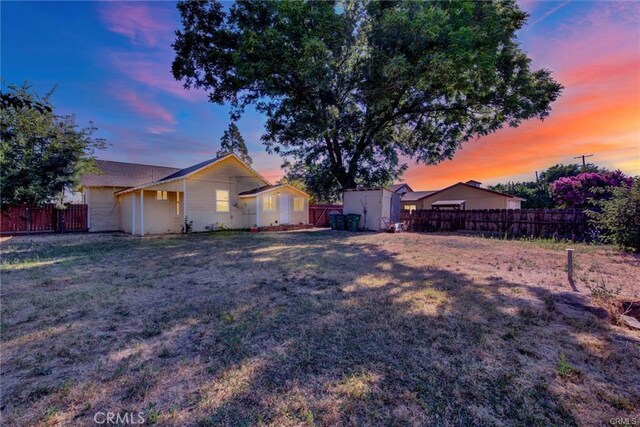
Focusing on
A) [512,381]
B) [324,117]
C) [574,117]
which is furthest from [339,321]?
[324,117]

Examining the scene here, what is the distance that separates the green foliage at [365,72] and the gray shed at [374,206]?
1940mm

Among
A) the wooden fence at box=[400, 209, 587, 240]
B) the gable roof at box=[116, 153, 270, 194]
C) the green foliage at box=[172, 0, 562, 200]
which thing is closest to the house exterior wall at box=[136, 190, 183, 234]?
the gable roof at box=[116, 153, 270, 194]

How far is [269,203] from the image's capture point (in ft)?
58.0

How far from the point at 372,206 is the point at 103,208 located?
16254 mm

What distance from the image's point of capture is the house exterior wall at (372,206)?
1664cm

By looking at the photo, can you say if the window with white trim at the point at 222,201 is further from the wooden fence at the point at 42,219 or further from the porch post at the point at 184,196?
the wooden fence at the point at 42,219

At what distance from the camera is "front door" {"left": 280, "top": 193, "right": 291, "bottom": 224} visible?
725 inches

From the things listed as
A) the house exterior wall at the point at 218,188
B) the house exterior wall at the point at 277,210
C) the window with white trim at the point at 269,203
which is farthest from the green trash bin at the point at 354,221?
the house exterior wall at the point at 218,188

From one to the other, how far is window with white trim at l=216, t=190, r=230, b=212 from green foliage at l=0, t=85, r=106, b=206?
24.6 ft

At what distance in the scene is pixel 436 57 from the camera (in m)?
12.0

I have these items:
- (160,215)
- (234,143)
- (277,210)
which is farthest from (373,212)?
(234,143)

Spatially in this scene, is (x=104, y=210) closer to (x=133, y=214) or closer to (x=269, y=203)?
(x=133, y=214)

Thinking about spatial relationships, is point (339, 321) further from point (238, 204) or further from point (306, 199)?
point (306, 199)

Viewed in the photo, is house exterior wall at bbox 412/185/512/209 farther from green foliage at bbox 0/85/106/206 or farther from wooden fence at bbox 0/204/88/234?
wooden fence at bbox 0/204/88/234
